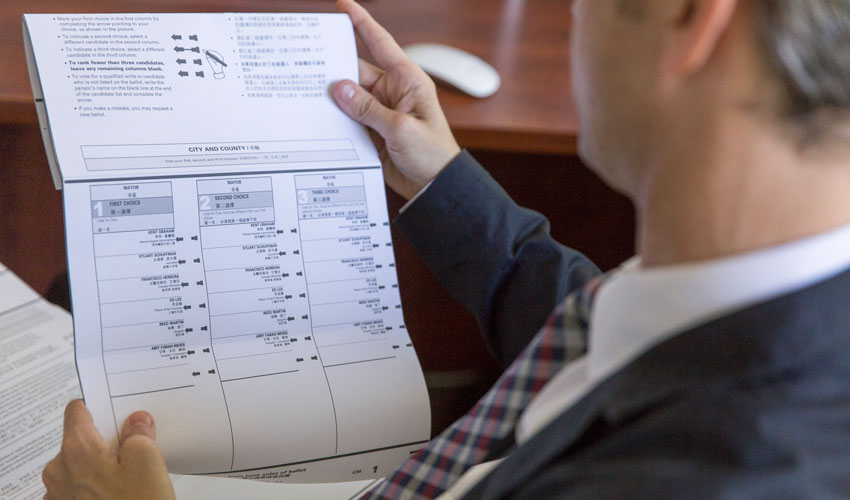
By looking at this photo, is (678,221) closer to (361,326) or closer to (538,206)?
(361,326)

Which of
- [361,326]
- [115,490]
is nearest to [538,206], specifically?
[361,326]

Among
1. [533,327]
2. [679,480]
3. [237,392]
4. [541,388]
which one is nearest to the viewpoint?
[679,480]

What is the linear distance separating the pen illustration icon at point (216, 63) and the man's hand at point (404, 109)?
0.15 meters

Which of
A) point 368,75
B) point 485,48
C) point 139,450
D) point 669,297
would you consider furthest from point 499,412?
point 485,48

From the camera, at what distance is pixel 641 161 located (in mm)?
523

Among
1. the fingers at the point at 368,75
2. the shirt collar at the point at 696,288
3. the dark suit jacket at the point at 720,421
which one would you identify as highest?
the fingers at the point at 368,75

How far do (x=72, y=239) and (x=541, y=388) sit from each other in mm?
415

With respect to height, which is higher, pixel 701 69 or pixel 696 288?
pixel 701 69

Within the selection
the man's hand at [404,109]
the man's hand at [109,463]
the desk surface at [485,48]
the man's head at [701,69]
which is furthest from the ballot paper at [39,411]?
the man's head at [701,69]

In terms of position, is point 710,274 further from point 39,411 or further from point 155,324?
point 39,411

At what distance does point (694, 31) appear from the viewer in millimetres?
446

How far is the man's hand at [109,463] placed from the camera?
0.64 metres

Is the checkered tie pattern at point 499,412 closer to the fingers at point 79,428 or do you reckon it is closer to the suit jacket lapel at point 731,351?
the suit jacket lapel at point 731,351

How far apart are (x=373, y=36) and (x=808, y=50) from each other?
0.52 metres
